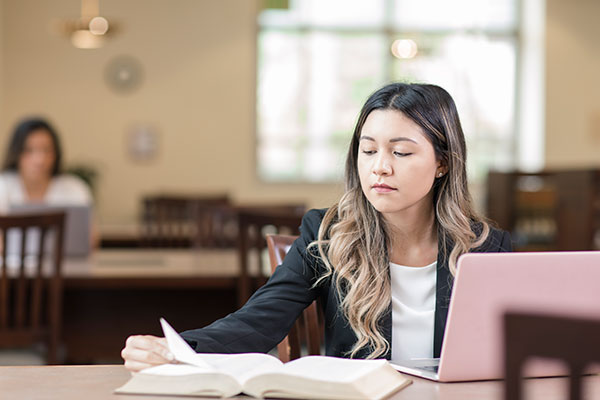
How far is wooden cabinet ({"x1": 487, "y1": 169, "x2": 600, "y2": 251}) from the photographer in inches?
176

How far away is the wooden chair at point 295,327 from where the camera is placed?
159cm

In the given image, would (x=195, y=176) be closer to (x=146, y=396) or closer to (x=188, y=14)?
(x=188, y=14)

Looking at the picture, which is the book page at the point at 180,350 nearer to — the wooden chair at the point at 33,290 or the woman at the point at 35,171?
the wooden chair at the point at 33,290

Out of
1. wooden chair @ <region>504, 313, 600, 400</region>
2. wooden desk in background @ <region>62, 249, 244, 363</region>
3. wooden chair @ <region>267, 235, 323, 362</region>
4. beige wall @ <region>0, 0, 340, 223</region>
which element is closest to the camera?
wooden chair @ <region>504, 313, 600, 400</region>

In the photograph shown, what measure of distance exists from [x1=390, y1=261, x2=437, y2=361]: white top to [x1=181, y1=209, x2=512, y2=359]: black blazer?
0.02 metres

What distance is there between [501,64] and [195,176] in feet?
11.8

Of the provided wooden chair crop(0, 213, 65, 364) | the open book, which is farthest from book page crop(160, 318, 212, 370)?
wooden chair crop(0, 213, 65, 364)

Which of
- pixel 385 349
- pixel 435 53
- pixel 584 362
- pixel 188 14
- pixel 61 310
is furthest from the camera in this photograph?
pixel 435 53

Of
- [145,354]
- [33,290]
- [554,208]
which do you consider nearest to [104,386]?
[145,354]

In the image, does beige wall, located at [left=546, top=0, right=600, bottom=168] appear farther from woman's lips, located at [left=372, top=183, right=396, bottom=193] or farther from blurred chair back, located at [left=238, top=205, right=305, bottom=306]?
woman's lips, located at [left=372, top=183, right=396, bottom=193]

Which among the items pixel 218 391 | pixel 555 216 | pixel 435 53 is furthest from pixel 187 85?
pixel 218 391

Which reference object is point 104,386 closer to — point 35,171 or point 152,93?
point 35,171

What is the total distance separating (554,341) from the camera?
64 cm

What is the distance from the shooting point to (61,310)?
9.51 ft
